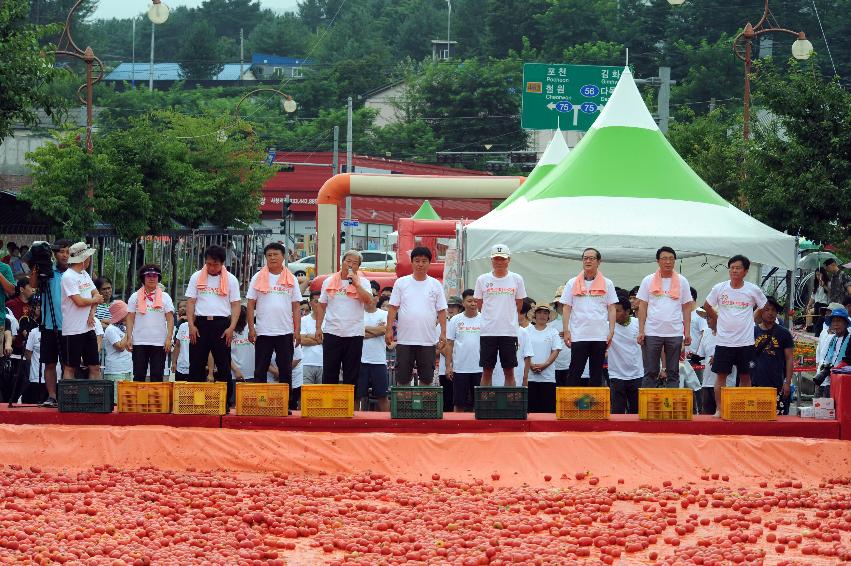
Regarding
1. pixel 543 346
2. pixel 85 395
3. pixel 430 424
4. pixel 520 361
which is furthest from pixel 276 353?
pixel 543 346

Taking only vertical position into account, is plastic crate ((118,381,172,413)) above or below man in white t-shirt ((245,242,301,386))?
below

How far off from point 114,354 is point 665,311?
574 centimetres

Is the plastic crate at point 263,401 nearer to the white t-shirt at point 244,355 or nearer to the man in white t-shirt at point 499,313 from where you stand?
the white t-shirt at point 244,355

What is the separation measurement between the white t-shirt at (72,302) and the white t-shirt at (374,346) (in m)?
2.86

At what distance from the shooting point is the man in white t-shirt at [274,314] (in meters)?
12.9

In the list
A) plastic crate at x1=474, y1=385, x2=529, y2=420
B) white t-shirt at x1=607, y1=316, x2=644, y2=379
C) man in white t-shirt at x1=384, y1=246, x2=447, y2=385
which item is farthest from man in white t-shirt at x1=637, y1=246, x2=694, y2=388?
man in white t-shirt at x1=384, y1=246, x2=447, y2=385

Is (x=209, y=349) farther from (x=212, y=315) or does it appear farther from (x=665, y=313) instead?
(x=665, y=313)

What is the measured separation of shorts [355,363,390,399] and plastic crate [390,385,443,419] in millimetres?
1526

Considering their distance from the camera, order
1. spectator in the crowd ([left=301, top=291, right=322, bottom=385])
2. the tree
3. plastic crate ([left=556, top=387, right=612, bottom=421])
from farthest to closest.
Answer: the tree → spectator in the crowd ([left=301, top=291, right=322, bottom=385]) → plastic crate ([left=556, top=387, right=612, bottom=421])

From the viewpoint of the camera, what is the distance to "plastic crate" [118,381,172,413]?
41.1 feet

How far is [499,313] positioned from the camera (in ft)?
42.4

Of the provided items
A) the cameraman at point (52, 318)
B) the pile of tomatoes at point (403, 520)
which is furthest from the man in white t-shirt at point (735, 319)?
the cameraman at point (52, 318)

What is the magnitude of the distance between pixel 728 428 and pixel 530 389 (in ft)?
7.67

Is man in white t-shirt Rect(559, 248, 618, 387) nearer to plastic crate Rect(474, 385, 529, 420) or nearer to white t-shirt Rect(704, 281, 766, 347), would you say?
plastic crate Rect(474, 385, 529, 420)
